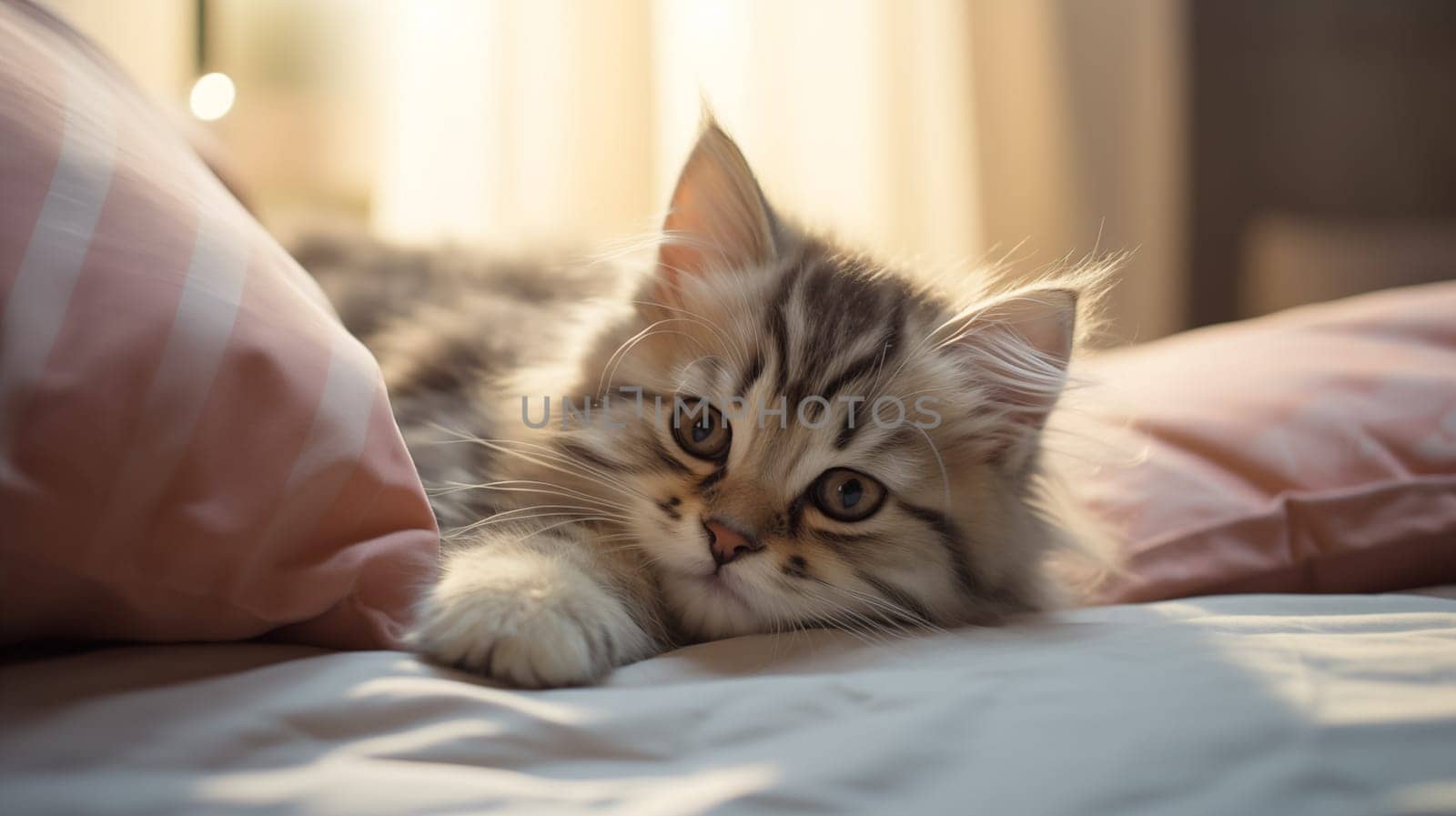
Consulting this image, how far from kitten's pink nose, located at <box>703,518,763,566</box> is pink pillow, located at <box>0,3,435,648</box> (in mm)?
308

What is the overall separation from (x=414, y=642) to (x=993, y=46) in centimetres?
265

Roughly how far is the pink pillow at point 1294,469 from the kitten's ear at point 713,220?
46 cm

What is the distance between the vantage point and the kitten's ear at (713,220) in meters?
1.20

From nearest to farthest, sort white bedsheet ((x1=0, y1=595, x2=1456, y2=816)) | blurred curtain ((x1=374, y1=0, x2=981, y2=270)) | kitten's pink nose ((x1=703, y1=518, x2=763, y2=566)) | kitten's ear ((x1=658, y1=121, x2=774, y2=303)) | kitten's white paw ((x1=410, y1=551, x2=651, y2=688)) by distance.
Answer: white bedsheet ((x1=0, y1=595, x2=1456, y2=816)) < kitten's white paw ((x1=410, y1=551, x2=651, y2=688)) < kitten's pink nose ((x1=703, y1=518, x2=763, y2=566)) < kitten's ear ((x1=658, y1=121, x2=774, y2=303)) < blurred curtain ((x1=374, y1=0, x2=981, y2=270))

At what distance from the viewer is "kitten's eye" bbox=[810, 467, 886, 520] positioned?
3.58 feet

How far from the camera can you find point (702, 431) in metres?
1.12

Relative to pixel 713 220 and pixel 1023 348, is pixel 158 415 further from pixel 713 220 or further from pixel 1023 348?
pixel 1023 348

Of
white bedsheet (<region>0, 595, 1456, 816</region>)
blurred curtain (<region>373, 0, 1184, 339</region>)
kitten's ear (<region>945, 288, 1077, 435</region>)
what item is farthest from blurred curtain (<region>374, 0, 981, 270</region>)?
white bedsheet (<region>0, 595, 1456, 816</region>)

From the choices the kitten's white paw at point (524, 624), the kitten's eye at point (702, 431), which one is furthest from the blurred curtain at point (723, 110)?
the kitten's white paw at point (524, 624)

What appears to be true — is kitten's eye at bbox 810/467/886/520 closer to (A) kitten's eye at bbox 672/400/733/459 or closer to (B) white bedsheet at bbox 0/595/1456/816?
(A) kitten's eye at bbox 672/400/733/459

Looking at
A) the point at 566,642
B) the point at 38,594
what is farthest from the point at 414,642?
the point at 38,594

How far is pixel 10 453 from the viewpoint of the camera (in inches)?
25.3

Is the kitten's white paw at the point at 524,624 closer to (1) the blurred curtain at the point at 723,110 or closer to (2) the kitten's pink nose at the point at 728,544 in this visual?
(2) the kitten's pink nose at the point at 728,544

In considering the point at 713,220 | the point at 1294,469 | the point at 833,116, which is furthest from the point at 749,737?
the point at 833,116
